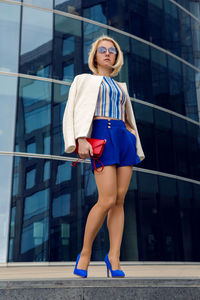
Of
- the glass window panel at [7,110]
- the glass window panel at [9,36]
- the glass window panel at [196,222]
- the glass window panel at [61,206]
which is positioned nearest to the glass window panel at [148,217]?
the glass window panel at [196,222]

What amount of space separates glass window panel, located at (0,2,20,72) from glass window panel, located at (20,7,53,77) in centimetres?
19

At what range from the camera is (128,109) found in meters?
4.02

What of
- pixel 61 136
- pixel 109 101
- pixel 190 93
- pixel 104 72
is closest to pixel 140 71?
pixel 190 93

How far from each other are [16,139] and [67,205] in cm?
217

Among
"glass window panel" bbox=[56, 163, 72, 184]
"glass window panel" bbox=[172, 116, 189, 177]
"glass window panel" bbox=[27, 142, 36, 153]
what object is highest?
"glass window panel" bbox=[172, 116, 189, 177]

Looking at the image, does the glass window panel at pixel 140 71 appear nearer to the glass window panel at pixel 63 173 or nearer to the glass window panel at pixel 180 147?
the glass window panel at pixel 180 147

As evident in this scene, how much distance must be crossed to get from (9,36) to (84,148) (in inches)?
320

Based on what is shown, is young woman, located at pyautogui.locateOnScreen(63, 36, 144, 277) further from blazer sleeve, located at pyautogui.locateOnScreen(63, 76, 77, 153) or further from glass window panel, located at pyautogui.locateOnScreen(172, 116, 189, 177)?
glass window panel, located at pyautogui.locateOnScreen(172, 116, 189, 177)

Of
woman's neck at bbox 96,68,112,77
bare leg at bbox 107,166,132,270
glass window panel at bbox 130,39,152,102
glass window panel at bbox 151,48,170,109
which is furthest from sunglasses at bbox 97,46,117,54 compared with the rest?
glass window panel at bbox 151,48,170,109

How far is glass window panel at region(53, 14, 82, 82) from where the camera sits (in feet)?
34.9

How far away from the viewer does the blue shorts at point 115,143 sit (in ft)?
11.5

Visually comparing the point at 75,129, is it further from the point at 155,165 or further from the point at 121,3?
the point at 121,3

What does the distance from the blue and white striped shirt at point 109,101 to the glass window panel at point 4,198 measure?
6165 millimetres

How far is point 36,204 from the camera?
9328 millimetres
